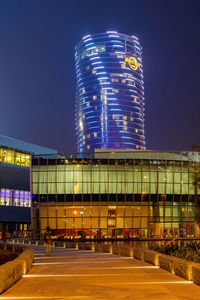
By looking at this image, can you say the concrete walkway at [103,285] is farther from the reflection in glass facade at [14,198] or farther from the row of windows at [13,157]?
the row of windows at [13,157]

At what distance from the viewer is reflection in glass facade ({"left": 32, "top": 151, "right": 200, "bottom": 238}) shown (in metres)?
69.6

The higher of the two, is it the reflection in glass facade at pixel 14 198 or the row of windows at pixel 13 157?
the row of windows at pixel 13 157

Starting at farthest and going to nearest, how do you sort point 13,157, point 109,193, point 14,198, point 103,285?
point 13,157, point 14,198, point 109,193, point 103,285

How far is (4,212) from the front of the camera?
8988cm

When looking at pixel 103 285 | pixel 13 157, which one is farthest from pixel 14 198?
pixel 103 285

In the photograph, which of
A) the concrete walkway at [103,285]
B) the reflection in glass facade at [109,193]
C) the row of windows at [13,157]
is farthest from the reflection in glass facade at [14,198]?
the concrete walkway at [103,285]

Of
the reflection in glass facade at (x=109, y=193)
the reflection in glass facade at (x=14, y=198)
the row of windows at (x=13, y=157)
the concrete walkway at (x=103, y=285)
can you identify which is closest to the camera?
the concrete walkway at (x=103, y=285)

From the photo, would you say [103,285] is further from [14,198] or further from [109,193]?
[14,198]

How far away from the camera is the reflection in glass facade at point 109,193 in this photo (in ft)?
228

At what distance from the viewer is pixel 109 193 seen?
70.0 meters

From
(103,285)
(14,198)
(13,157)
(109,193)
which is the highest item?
(13,157)

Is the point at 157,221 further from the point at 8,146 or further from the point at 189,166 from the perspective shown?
the point at 8,146

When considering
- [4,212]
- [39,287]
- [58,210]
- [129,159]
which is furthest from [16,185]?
[39,287]

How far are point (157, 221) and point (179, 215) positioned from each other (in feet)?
12.4
